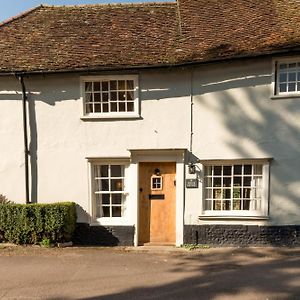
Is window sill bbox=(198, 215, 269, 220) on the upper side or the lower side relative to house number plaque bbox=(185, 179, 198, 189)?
lower

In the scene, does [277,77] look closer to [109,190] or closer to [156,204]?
[156,204]

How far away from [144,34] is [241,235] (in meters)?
6.22

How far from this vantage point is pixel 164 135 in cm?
822

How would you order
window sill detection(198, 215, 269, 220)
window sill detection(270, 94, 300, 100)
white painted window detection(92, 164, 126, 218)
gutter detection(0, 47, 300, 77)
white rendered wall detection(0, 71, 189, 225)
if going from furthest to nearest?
white painted window detection(92, 164, 126, 218) < white rendered wall detection(0, 71, 189, 225) < window sill detection(198, 215, 269, 220) < window sill detection(270, 94, 300, 100) < gutter detection(0, 47, 300, 77)

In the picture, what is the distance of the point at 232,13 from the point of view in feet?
31.8

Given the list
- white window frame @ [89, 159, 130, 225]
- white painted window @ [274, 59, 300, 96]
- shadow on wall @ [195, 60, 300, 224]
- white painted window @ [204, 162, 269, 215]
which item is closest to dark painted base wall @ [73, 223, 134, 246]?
white window frame @ [89, 159, 130, 225]

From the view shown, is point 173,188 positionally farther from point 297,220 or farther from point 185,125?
point 297,220

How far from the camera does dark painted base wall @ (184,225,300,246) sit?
26.1 feet

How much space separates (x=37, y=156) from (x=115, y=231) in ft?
9.52

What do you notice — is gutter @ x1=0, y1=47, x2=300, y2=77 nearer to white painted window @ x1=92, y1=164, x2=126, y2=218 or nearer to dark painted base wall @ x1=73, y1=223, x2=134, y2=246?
white painted window @ x1=92, y1=164, x2=126, y2=218

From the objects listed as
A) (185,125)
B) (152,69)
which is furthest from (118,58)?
(185,125)

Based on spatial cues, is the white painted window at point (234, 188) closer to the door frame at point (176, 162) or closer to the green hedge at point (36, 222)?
the door frame at point (176, 162)

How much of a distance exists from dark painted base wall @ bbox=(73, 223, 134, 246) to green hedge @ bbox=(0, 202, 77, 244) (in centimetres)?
38

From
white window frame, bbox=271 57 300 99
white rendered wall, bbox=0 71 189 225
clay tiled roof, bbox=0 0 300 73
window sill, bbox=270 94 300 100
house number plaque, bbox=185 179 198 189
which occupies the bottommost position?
house number plaque, bbox=185 179 198 189
